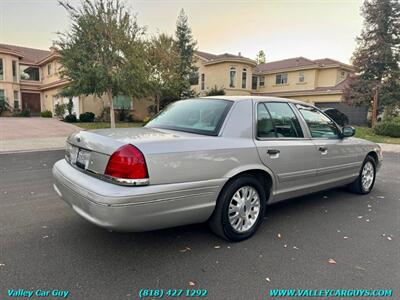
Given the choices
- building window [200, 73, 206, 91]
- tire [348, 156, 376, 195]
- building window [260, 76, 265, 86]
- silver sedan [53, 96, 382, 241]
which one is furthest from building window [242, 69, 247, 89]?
silver sedan [53, 96, 382, 241]

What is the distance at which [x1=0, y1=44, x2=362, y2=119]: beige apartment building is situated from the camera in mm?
25375

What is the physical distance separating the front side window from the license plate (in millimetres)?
2908

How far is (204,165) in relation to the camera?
273cm

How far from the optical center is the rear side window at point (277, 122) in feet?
11.1

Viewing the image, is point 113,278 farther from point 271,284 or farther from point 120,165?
point 271,284

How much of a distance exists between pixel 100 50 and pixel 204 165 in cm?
1389

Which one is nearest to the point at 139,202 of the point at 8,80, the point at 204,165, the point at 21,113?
the point at 204,165

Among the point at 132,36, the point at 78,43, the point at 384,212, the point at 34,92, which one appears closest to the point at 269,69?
the point at 132,36

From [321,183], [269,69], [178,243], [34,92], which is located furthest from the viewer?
[269,69]

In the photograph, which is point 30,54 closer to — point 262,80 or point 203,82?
point 203,82

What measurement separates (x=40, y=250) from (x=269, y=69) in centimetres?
3240

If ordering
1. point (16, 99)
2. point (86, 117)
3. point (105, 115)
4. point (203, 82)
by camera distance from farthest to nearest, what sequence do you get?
point (203, 82) → point (16, 99) → point (105, 115) → point (86, 117)

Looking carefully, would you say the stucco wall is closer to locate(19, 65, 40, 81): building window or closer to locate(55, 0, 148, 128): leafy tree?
locate(19, 65, 40, 81): building window

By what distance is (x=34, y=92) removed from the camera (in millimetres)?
28203
